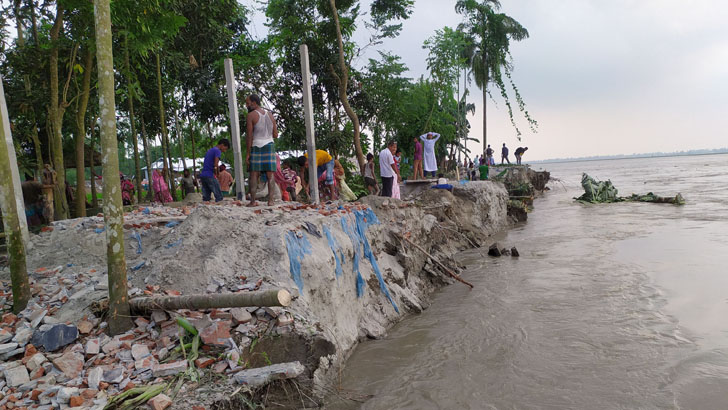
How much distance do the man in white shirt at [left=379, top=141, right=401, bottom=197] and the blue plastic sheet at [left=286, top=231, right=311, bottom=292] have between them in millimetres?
5216

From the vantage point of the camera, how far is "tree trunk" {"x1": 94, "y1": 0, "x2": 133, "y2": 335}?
304cm

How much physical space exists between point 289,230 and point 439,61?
17517 mm

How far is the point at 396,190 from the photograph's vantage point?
10305 mm

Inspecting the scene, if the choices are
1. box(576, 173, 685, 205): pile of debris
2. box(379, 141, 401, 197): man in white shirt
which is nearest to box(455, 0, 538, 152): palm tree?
box(576, 173, 685, 205): pile of debris

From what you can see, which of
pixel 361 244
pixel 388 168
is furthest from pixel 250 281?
pixel 388 168

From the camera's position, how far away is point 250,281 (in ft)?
12.7

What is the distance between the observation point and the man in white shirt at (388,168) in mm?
9672

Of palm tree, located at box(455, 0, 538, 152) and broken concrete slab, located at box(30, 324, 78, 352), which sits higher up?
palm tree, located at box(455, 0, 538, 152)

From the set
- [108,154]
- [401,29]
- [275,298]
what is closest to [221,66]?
[401,29]

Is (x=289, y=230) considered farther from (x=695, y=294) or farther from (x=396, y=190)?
(x=695, y=294)

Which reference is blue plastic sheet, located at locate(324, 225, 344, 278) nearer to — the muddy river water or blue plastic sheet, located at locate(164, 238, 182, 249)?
the muddy river water

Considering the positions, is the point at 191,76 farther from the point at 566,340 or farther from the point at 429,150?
the point at 566,340

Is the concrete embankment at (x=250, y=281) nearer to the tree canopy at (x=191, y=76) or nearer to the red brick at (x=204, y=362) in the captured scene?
the red brick at (x=204, y=362)

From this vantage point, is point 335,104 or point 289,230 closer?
point 289,230
